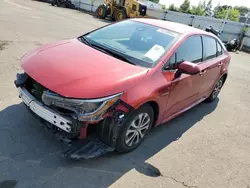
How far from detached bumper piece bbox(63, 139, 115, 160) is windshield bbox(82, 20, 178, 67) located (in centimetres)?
118

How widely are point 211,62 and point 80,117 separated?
9.86 ft

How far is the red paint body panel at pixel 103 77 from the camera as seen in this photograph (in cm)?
268

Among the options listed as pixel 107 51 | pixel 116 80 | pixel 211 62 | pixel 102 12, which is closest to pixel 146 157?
pixel 116 80

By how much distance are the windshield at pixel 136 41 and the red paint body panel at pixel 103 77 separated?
0.14 meters

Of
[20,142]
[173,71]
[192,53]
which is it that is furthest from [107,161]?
[192,53]

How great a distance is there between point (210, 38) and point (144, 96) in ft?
8.26

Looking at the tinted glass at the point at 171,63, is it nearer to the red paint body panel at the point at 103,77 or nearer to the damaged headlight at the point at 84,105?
the red paint body panel at the point at 103,77

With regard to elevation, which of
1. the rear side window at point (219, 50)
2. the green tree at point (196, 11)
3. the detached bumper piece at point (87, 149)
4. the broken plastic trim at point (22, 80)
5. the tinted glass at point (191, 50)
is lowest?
the green tree at point (196, 11)

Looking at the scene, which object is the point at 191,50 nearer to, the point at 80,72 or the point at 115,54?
the point at 115,54

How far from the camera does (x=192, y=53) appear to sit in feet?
12.9

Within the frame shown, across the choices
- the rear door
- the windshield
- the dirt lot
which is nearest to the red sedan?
the windshield

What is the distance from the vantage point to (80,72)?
2854mm

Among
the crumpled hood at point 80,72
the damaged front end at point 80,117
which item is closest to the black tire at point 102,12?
the crumpled hood at point 80,72

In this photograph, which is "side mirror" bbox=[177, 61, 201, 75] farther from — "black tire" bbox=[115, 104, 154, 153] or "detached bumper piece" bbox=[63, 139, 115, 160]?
"detached bumper piece" bbox=[63, 139, 115, 160]
